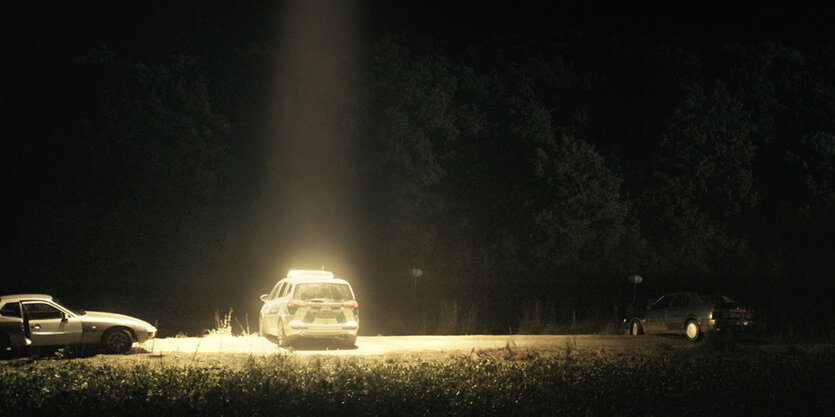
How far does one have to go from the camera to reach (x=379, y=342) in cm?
2091

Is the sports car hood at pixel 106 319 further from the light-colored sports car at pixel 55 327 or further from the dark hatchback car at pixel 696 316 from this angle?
the dark hatchback car at pixel 696 316

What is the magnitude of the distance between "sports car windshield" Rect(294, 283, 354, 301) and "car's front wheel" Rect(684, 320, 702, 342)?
421 inches

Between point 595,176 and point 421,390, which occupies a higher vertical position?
point 595,176

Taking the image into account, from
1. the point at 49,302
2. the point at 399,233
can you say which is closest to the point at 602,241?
the point at 399,233

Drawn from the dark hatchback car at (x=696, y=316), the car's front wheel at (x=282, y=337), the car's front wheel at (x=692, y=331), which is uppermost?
the dark hatchback car at (x=696, y=316)

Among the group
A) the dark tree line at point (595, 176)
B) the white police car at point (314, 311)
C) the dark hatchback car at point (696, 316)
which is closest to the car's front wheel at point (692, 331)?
the dark hatchback car at point (696, 316)

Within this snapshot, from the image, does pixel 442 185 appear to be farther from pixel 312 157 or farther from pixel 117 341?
pixel 117 341

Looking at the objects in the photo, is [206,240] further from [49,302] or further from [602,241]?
[602,241]

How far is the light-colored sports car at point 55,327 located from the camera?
17.2 meters

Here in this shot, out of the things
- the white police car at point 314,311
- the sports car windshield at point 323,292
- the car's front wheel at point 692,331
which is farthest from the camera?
the car's front wheel at point 692,331

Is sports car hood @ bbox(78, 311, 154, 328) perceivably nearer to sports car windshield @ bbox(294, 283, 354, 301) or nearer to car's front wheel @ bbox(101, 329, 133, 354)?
car's front wheel @ bbox(101, 329, 133, 354)

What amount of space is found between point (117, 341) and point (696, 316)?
1574 centimetres

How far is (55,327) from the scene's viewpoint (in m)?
17.5

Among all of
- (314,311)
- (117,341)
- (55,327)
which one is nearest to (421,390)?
(314,311)
